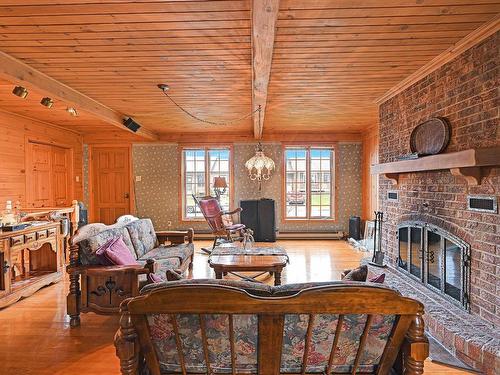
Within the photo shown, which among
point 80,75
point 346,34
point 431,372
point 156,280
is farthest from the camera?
point 80,75

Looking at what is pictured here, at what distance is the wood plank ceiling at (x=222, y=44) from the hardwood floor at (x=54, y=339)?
2.49 meters

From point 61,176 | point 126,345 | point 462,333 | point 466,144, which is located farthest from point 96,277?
point 61,176

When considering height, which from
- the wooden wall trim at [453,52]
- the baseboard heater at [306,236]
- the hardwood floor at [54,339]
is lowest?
the hardwood floor at [54,339]

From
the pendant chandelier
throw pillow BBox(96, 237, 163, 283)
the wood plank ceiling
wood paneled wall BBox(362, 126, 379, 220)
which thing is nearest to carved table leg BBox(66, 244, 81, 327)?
throw pillow BBox(96, 237, 163, 283)

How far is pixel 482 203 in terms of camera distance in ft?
8.19

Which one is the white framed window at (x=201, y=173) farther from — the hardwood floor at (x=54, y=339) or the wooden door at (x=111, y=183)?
the hardwood floor at (x=54, y=339)

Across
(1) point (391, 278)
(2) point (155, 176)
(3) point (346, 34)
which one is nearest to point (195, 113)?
(2) point (155, 176)

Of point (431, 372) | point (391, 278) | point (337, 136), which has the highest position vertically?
point (337, 136)

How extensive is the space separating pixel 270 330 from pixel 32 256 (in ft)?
14.5

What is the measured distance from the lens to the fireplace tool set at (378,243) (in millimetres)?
4126

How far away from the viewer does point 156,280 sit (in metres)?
1.81

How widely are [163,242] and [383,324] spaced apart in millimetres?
3949

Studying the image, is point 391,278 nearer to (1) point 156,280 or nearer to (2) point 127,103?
(1) point 156,280

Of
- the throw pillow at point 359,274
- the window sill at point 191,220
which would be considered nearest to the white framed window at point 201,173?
the window sill at point 191,220
